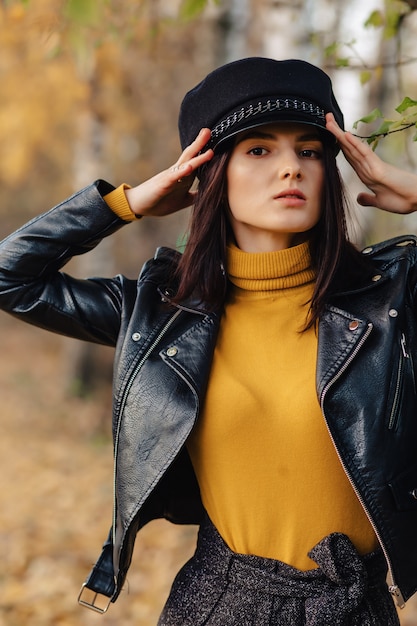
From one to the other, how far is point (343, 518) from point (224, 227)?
101 cm

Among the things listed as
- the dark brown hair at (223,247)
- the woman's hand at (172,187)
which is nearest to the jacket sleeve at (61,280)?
the woman's hand at (172,187)

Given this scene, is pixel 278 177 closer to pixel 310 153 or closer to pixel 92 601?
pixel 310 153

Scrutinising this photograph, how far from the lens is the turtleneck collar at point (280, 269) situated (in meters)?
2.54

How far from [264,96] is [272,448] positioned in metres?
1.05

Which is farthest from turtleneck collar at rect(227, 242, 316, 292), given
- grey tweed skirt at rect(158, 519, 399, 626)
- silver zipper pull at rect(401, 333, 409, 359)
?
grey tweed skirt at rect(158, 519, 399, 626)

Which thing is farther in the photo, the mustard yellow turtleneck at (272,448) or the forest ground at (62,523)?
the forest ground at (62,523)

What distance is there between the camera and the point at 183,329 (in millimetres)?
2518

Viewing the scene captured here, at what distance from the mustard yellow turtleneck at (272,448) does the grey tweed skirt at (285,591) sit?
0.05m

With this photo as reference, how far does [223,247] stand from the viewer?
2.66 metres

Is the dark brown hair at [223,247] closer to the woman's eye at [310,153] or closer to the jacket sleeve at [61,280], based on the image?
the woman's eye at [310,153]

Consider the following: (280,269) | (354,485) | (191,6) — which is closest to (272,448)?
(354,485)

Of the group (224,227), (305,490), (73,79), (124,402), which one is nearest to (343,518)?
(305,490)

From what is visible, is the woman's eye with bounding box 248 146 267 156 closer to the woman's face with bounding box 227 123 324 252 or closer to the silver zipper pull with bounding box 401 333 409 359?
the woman's face with bounding box 227 123 324 252

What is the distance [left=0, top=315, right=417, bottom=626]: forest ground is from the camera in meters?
5.16
